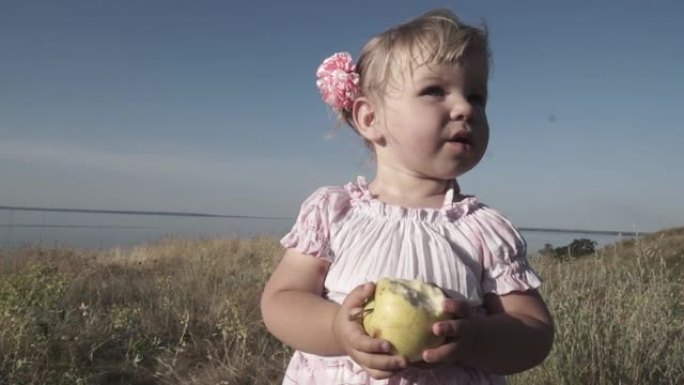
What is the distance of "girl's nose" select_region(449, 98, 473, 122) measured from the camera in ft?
6.23

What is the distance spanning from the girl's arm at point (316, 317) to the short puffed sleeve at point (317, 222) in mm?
27

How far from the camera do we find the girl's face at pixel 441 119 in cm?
192

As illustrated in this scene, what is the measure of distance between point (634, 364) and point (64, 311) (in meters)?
3.58

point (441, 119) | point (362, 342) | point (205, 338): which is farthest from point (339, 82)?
point (205, 338)

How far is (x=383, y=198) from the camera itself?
206 centimetres

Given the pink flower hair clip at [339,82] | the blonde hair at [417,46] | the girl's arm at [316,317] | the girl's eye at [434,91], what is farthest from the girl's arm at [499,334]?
the pink flower hair clip at [339,82]

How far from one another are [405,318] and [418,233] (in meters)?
0.45

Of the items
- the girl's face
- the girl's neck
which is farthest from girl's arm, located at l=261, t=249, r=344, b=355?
the girl's face

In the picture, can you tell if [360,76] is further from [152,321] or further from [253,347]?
[152,321]

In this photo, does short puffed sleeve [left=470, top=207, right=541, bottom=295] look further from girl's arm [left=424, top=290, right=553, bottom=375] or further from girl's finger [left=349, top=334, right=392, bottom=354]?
girl's finger [left=349, top=334, right=392, bottom=354]

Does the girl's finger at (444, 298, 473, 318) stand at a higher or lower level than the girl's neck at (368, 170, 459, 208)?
lower

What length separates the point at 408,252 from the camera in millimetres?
1833

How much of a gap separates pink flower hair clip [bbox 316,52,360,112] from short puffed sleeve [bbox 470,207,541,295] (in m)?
0.62

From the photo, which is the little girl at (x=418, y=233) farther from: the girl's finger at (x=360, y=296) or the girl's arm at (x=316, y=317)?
the girl's finger at (x=360, y=296)
